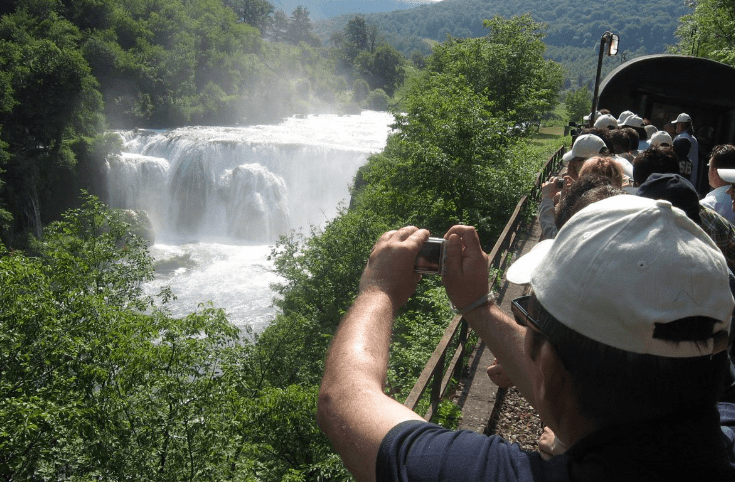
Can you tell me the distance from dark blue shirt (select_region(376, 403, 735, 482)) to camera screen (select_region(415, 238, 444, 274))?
563 millimetres

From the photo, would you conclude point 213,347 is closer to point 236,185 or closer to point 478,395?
point 478,395

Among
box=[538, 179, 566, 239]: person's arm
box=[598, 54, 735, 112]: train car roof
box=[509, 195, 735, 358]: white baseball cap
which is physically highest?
box=[598, 54, 735, 112]: train car roof

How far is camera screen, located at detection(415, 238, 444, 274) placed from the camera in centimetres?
167

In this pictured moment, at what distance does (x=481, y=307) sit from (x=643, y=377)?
80 cm

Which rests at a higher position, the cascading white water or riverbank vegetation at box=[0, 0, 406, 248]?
riverbank vegetation at box=[0, 0, 406, 248]

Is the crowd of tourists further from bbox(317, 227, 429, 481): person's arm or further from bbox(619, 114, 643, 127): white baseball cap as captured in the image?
bbox(619, 114, 643, 127): white baseball cap

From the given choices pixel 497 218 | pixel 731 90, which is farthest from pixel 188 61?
pixel 731 90

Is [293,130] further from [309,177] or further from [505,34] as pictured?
[505,34]

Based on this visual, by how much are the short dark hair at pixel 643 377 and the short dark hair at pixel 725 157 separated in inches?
190

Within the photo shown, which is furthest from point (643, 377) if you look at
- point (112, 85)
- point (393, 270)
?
point (112, 85)

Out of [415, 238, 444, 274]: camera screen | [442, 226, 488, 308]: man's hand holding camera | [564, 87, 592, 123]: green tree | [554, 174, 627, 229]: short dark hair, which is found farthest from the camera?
[564, 87, 592, 123]: green tree

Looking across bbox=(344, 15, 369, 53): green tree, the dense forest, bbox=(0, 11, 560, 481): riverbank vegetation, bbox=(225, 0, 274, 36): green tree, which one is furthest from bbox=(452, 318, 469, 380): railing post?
bbox=(344, 15, 369, 53): green tree

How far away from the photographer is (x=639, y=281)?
1128mm

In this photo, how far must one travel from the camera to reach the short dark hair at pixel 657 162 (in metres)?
4.47
